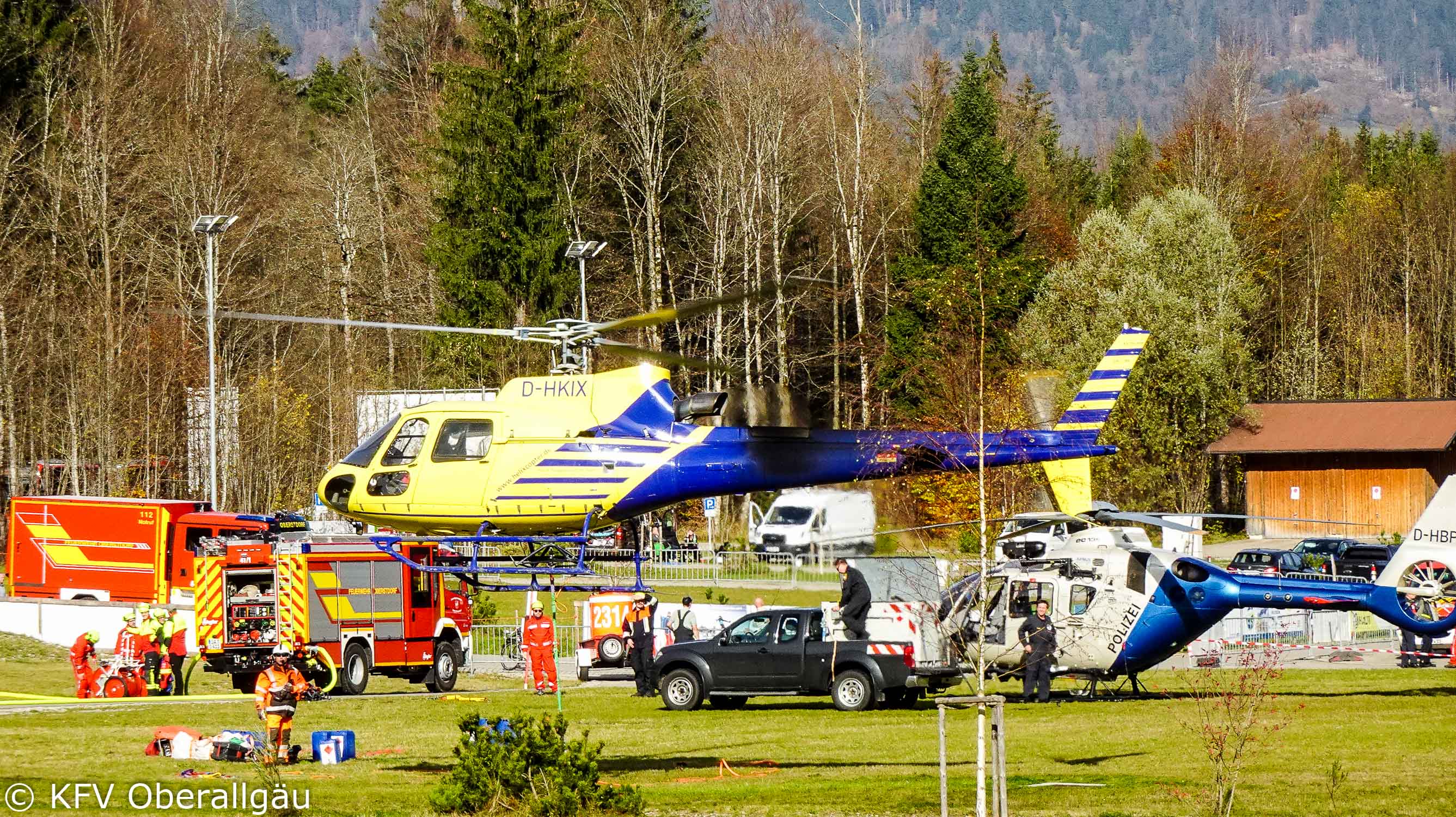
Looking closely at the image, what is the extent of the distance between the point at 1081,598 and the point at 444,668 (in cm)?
1074

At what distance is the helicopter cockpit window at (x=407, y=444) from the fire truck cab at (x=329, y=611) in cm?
671

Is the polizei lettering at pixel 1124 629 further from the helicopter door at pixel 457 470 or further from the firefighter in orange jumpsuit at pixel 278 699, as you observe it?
the firefighter in orange jumpsuit at pixel 278 699

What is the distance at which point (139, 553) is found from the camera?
36.6 m

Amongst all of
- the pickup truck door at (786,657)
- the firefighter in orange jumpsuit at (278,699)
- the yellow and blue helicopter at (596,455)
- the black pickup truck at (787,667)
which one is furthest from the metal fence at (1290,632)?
the firefighter in orange jumpsuit at (278,699)

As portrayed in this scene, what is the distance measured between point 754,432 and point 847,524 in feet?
52.3

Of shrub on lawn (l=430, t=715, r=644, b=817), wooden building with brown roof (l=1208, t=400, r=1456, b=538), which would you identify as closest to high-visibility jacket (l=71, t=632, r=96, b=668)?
shrub on lawn (l=430, t=715, r=644, b=817)

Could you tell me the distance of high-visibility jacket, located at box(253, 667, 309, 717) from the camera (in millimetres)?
18125

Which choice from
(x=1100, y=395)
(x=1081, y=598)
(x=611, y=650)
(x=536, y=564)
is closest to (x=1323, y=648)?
(x=1081, y=598)

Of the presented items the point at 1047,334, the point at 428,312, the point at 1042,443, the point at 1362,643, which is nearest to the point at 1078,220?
the point at 1047,334

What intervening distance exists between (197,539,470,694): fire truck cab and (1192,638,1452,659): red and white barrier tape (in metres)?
13.0

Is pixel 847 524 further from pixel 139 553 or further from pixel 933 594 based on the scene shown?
pixel 139 553

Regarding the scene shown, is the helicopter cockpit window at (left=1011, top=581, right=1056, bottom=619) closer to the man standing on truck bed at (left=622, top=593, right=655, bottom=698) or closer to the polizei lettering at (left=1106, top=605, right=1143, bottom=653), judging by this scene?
the polizei lettering at (left=1106, top=605, right=1143, bottom=653)

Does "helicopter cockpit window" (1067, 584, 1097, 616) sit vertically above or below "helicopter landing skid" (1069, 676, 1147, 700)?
above

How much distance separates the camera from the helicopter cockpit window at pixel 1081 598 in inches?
990
